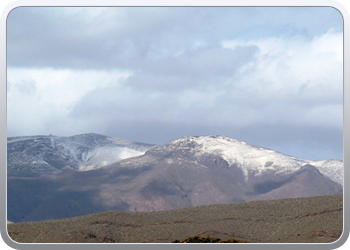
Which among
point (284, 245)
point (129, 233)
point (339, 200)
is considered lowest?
point (129, 233)

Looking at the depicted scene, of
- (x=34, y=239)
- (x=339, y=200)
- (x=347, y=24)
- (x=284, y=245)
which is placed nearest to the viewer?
(x=347, y=24)

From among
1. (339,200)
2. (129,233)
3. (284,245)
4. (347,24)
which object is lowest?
(129,233)

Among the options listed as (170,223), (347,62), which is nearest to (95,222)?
(170,223)

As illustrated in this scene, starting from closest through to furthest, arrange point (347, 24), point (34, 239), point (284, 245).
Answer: point (347, 24) → point (284, 245) → point (34, 239)

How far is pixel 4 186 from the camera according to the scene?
2911 cm

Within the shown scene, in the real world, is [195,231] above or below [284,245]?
below

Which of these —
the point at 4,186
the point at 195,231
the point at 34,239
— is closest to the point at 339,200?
the point at 195,231

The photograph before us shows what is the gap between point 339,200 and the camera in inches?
4090

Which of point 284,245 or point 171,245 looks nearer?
point 171,245

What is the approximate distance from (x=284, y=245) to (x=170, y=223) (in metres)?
76.7
